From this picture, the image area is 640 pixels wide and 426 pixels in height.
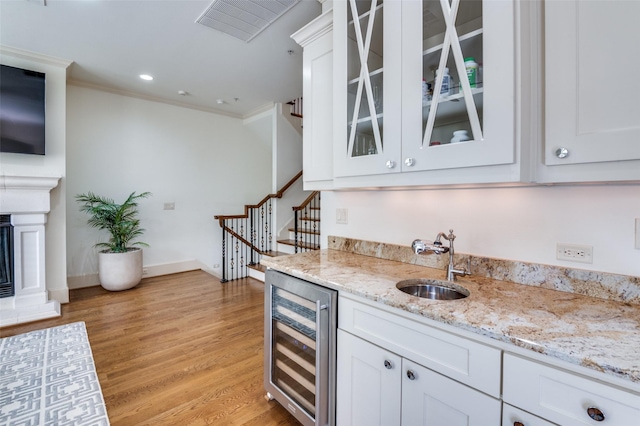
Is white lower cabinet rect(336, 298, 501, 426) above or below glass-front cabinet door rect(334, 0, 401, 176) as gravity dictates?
below

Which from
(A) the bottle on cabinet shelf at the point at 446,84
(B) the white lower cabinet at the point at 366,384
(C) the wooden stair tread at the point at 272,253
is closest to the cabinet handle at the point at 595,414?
(B) the white lower cabinet at the point at 366,384

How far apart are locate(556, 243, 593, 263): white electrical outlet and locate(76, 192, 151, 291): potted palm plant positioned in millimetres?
4463

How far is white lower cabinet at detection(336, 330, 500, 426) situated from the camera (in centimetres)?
96

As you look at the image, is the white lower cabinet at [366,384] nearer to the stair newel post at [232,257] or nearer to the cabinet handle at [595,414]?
the cabinet handle at [595,414]

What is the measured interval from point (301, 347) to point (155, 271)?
12.7 feet

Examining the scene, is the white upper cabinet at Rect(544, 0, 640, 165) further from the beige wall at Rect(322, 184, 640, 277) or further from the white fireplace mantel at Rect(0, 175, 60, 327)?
the white fireplace mantel at Rect(0, 175, 60, 327)

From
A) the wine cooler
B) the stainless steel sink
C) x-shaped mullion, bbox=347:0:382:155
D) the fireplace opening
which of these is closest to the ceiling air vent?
x-shaped mullion, bbox=347:0:382:155

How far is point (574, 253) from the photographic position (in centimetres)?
123

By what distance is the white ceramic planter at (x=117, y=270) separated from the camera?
150 inches

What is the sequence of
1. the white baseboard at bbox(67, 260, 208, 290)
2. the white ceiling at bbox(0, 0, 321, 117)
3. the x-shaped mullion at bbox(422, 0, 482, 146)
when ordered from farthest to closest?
the white baseboard at bbox(67, 260, 208, 290) < the white ceiling at bbox(0, 0, 321, 117) < the x-shaped mullion at bbox(422, 0, 482, 146)

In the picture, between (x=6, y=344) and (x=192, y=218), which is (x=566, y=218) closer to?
(x=6, y=344)

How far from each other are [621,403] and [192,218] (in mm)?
5152

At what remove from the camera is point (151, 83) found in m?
3.90

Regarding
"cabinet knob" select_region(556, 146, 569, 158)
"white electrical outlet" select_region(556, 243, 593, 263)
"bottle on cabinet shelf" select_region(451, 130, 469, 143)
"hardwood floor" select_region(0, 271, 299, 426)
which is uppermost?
"bottle on cabinet shelf" select_region(451, 130, 469, 143)
